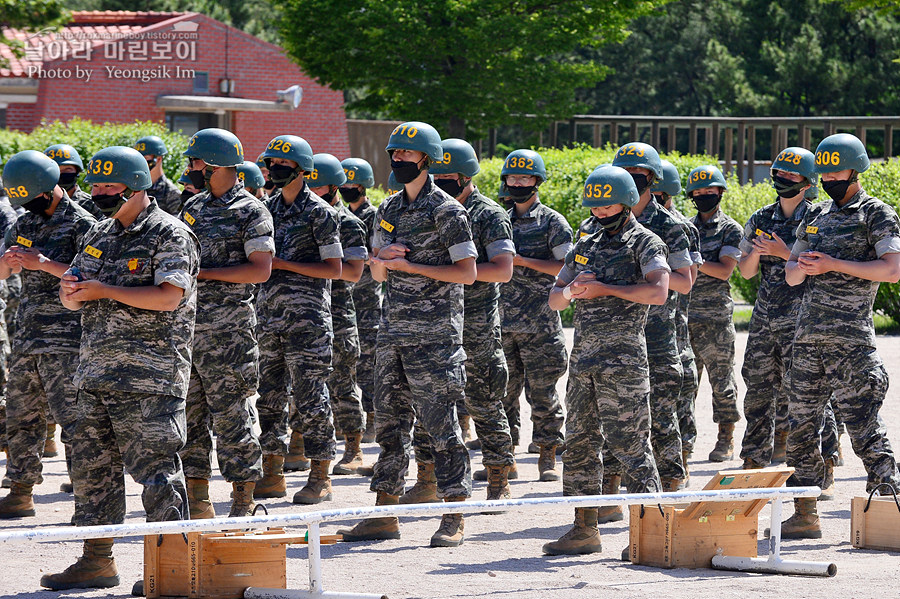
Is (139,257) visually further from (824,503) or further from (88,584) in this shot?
(824,503)

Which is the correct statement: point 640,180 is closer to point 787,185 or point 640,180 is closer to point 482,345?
point 787,185

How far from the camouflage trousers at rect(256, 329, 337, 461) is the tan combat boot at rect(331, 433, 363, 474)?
127 centimetres

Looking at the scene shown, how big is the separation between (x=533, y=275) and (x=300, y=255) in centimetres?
215

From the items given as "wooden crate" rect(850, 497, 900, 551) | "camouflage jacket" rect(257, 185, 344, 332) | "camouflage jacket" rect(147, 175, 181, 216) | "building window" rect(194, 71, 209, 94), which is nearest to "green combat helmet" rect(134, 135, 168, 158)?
"camouflage jacket" rect(147, 175, 181, 216)

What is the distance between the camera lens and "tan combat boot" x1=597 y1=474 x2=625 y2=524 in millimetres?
8414

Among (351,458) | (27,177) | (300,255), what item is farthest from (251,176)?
(27,177)

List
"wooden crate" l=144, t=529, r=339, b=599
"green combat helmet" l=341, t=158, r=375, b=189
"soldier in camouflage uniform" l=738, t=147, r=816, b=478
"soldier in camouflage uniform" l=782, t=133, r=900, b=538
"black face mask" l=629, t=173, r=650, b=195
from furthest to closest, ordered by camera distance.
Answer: "green combat helmet" l=341, t=158, r=375, b=189
"soldier in camouflage uniform" l=738, t=147, r=816, b=478
"black face mask" l=629, t=173, r=650, b=195
"soldier in camouflage uniform" l=782, t=133, r=900, b=538
"wooden crate" l=144, t=529, r=339, b=599

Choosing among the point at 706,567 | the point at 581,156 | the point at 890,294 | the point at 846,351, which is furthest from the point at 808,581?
the point at 581,156

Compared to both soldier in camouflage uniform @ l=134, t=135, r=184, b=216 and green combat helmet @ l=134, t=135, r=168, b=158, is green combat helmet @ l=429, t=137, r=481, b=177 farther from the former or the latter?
green combat helmet @ l=134, t=135, r=168, b=158

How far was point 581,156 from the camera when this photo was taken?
21.9 m

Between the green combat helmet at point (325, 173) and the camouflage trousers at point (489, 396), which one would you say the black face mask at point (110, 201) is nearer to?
the camouflage trousers at point (489, 396)

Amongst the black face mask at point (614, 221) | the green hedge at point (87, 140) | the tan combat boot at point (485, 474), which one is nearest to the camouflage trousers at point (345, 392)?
the tan combat boot at point (485, 474)

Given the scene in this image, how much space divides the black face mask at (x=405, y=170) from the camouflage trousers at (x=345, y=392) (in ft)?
10.7

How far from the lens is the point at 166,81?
3319cm
